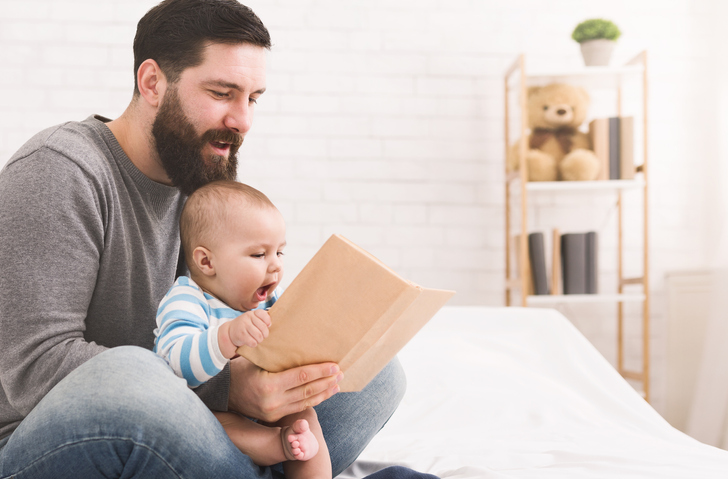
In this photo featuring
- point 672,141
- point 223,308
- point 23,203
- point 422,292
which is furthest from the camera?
point 672,141

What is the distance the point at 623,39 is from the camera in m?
2.74

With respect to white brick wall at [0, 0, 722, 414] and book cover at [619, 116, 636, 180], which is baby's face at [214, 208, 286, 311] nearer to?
white brick wall at [0, 0, 722, 414]

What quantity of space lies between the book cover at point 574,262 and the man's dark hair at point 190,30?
5.42 ft

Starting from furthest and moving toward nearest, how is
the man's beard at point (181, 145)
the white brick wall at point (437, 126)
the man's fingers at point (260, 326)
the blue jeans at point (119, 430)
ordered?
the white brick wall at point (437, 126) < the man's beard at point (181, 145) < the man's fingers at point (260, 326) < the blue jeans at point (119, 430)

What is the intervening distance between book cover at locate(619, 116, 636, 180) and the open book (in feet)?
6.05

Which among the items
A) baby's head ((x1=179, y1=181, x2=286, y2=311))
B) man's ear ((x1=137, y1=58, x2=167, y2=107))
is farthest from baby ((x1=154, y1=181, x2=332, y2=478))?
man's ear ((x1=137, y1=58, x2=167, y2=107))

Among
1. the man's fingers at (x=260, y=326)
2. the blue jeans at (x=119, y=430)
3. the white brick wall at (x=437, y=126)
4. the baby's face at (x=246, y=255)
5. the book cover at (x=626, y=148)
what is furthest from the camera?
the white brick wall at (x=437, y=126)

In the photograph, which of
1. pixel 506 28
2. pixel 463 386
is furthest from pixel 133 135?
pixel 506 28

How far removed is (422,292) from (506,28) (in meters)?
2.26

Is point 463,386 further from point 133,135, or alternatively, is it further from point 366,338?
point 133,135

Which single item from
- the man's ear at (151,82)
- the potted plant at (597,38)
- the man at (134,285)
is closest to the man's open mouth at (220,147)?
the man at (134,285)

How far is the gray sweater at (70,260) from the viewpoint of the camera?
0.87 meters

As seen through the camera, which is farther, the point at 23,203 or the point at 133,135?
the point at 133,135

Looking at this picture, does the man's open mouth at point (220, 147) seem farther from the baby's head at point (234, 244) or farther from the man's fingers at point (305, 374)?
the man's fingers at point (305, 374)
